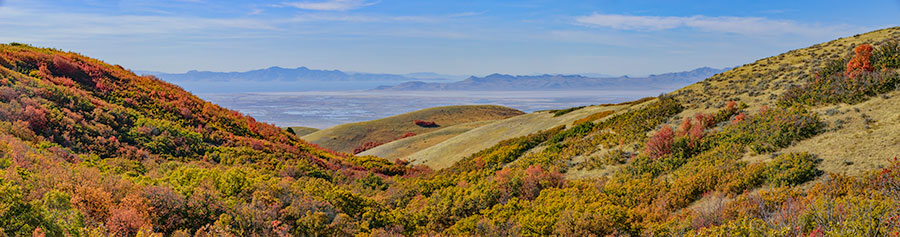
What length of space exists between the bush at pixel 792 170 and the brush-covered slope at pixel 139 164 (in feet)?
32.1

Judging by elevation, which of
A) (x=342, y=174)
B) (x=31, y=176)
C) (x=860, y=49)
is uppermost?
(x=860, y=49)

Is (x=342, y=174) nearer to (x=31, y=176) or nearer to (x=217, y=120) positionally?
(x=217, y=120)

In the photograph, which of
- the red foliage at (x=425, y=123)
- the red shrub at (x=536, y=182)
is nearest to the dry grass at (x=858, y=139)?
the red shrub at (x=536, y=182)

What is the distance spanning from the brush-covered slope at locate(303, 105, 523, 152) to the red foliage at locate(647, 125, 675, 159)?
4168cm

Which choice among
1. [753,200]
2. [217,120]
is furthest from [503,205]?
[217,120]

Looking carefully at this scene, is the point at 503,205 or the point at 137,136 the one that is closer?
the point at 503,205

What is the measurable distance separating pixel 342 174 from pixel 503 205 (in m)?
11.2

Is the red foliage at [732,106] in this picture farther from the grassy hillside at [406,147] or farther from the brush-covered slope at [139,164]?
the grassy hillside at [406,147]

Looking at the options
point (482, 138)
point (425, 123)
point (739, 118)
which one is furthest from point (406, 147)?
point (425, 123)

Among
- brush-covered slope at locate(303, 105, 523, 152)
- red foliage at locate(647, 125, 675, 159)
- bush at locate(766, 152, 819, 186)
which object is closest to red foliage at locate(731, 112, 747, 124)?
red foliage at locate(647, 125, 675, 159)

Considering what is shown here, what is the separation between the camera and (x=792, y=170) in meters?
10.0

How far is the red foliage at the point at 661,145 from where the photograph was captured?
1468 centimetres

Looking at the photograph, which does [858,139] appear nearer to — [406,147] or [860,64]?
[860,64]

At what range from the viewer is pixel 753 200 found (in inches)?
346
